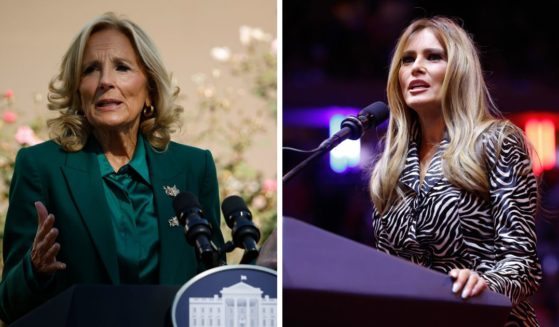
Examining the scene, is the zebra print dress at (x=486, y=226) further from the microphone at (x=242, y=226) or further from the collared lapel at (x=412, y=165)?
the microphone at (x=242, y=226)

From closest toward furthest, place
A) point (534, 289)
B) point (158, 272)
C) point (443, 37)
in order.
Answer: point (534, 289), point (443, 37), point (158, 272)

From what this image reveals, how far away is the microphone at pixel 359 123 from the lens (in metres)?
2.89

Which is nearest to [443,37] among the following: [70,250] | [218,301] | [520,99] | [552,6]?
[520,99]

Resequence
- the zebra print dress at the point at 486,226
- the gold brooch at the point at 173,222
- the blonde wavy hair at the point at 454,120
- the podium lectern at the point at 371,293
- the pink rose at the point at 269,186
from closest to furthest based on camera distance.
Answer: the podium lectern at the point at 371,293 → the zebra print dress at the point at 486,226 → the blonde wavy hair at the point at 454,120 → the gold brooch at the point at 173,222 → the pink rose at the point at 269,186

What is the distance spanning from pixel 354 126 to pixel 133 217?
35.7 inches

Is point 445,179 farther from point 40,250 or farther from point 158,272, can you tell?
point 40,250

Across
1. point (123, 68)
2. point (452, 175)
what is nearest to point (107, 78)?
point (123, 68)

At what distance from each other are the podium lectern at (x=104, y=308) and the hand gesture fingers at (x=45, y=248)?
199 millimetres

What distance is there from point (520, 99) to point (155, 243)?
1.36m

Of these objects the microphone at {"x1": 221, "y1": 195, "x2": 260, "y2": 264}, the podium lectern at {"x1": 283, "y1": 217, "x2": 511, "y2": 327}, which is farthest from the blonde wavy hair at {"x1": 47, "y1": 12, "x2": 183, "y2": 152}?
the podium lectern at {"x1": 283, "y1": 217, "x2": 511, "y2": 327}

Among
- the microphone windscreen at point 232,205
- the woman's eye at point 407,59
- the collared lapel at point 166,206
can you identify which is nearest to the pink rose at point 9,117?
the collared lapel at point 166,206

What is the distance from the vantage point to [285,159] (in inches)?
129

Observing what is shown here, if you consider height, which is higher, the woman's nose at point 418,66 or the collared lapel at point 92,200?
the woman's nose at point 418,66

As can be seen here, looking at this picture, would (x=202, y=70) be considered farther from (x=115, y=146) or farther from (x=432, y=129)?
(x=432, y=129)
